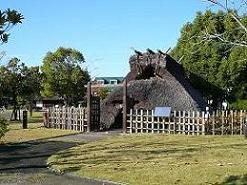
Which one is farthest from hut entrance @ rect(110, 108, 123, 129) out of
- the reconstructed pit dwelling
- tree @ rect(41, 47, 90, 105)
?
tree @ rect(41, 47, 90, 105)

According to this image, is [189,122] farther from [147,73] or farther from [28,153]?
[28,153]

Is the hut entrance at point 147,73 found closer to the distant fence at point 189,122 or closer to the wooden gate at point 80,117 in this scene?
the wooden gate at point 80,117

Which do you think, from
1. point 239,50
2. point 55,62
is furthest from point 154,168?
point 55,62

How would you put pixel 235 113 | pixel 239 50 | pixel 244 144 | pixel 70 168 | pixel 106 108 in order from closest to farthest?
1. pixel 70 168
2. pixel 244 144
3. pixel 235 113
4. pixel 106 108
5. pixel 239 50

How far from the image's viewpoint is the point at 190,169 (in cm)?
1398

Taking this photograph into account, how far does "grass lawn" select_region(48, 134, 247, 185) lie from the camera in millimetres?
13000

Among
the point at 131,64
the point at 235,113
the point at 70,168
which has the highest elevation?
the point at 131,64

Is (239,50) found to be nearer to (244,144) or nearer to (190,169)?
(244,144)

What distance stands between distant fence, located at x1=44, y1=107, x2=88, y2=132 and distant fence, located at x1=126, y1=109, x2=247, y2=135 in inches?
148

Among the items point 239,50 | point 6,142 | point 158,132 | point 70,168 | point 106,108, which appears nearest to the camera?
point 70,168

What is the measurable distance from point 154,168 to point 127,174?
45.7 inches

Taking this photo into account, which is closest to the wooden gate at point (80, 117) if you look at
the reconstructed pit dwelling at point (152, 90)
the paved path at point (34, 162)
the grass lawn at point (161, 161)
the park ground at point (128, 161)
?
the reconstructed pit dwelling at point (152, 90)

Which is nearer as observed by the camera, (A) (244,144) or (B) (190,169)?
(B) (190,169)

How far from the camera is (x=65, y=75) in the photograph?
2569 inches
